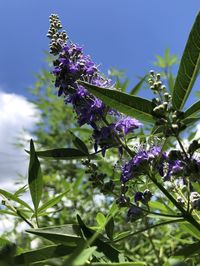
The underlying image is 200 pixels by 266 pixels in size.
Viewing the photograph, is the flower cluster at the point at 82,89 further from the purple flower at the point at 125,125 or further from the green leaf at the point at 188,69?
the green leaf at the point at 188,69

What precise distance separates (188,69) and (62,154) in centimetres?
61

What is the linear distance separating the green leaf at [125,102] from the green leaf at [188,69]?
0.08m

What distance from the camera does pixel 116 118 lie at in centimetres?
172

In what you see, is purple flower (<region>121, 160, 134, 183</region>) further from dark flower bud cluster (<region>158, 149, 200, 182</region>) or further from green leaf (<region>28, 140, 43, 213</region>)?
green leaf (<region>28, 140, 43, 213</region>)

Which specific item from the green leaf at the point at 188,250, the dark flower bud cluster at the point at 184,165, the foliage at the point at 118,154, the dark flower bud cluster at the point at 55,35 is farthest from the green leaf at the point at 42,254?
the dark flower bud cluster at the point at 55,35

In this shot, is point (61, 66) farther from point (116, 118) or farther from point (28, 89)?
point (28, 89)

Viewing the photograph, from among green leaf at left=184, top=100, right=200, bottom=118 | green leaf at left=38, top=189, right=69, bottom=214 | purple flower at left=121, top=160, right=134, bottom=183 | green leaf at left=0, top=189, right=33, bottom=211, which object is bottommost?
purple flower at left=121, top=160, right=134, bottom=183

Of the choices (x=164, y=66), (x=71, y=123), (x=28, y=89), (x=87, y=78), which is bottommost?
(x=87, y=78)

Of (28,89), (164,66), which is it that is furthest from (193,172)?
(28,89)

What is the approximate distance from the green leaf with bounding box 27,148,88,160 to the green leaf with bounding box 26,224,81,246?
Result: 1.08ft

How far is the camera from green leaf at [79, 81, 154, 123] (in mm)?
1244

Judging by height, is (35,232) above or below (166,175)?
below

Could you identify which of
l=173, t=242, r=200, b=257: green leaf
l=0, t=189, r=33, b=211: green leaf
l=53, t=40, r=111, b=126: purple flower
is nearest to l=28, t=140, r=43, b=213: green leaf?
l=0, t=189, r=33, b=211: green leaf

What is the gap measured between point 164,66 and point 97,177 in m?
3.01
